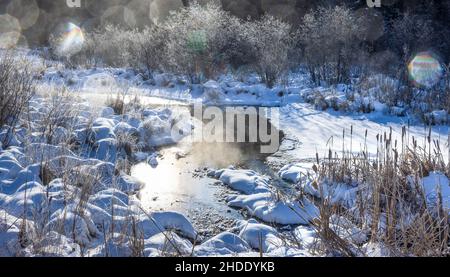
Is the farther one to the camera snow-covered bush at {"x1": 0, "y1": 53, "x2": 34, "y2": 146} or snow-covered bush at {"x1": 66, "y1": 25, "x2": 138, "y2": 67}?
snow-covered bush at {"x1": 66, "y1": 25, "x2": 138, "y2": 67}

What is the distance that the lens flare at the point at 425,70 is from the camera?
10.2 meters

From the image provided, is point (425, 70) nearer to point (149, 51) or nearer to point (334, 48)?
point (334, 48)

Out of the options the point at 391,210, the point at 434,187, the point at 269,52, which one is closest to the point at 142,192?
the point at 391,210

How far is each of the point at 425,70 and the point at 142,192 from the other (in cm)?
977

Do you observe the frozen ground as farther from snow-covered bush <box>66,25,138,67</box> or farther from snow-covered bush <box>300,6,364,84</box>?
snow-covered bush <box>66,25,138,67</box>

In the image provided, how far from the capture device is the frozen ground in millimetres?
2676

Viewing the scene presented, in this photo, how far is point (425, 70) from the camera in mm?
11461

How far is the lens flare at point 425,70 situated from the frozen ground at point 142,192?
2958mm

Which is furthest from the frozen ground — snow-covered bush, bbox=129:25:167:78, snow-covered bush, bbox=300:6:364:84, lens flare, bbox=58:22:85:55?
lens flare, bbox=58:22:85:55

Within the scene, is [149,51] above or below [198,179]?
above

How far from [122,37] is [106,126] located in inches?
465

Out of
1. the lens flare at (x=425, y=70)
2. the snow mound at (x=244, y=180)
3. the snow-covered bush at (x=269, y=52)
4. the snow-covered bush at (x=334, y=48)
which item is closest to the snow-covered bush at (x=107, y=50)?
the snow-covered bush at (x=269, y=52)

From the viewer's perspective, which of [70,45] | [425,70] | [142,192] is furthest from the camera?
[70,45]

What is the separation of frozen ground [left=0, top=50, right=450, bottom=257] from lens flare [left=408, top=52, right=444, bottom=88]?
9.70ft
